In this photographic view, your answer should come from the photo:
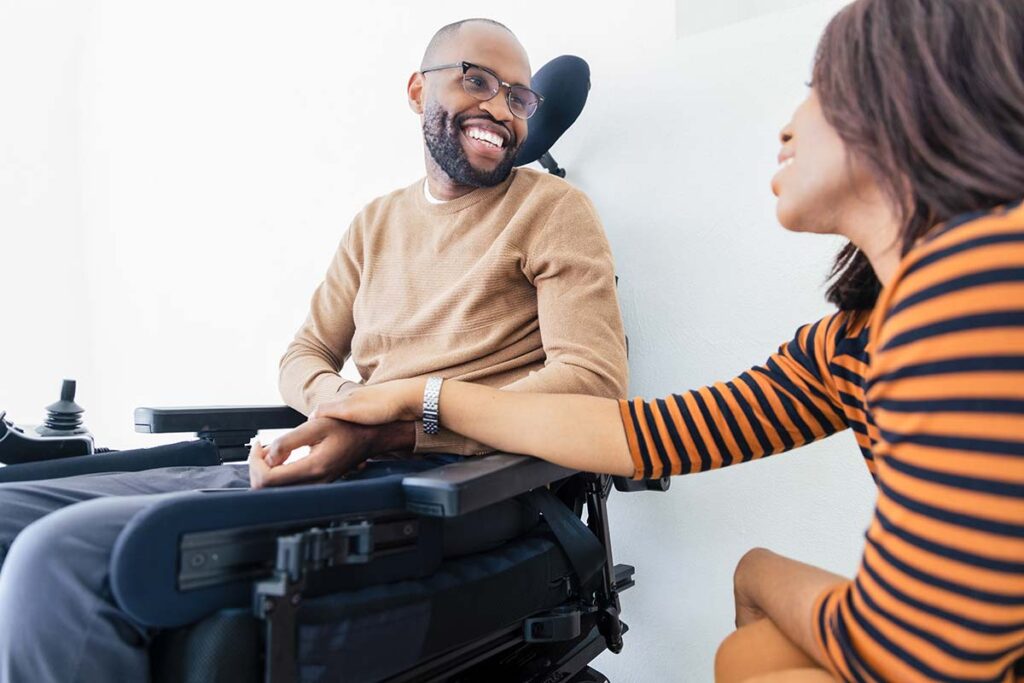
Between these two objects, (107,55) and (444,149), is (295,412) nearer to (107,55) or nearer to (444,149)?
(444,149)

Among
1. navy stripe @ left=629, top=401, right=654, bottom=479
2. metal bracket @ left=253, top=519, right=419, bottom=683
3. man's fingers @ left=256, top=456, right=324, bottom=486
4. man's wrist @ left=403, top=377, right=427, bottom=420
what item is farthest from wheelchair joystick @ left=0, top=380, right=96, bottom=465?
navy stripe @ left=629, top=401, right=654, bottom=479

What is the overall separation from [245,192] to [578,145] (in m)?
1.35

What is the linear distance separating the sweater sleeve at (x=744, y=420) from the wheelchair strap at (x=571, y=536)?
21cm

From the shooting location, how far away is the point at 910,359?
0.50m

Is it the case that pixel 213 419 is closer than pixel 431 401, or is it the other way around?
pixel 431 401

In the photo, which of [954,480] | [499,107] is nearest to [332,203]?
[499,107]

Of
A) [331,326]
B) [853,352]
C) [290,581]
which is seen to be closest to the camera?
[290,581]

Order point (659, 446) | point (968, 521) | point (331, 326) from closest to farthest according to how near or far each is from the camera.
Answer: point (968, 521)
point (659, 446)
point (331, 326)

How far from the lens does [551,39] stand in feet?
5.21

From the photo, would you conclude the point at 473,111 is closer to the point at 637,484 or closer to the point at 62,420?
the point at 637,484

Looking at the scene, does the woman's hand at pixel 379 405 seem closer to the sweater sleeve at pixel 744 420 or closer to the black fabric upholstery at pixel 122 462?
the sweater sleeve at pixel 744 420

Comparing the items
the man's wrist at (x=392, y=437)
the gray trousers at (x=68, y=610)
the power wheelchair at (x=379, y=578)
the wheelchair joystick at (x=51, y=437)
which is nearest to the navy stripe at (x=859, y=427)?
the power wheelchair at (x=379, y=578)

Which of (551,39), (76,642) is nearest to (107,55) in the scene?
(551,39)

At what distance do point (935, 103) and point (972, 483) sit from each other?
31cm
